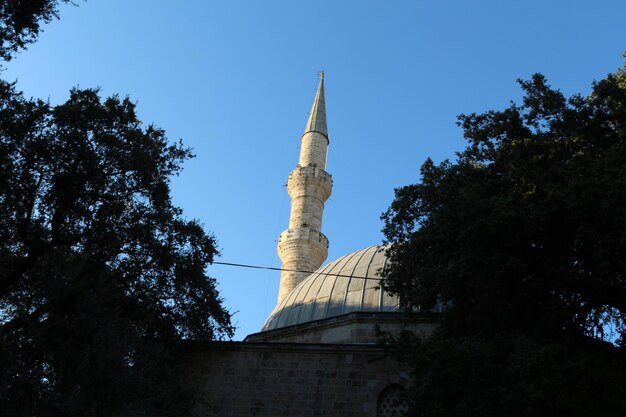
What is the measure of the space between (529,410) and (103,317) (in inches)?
222

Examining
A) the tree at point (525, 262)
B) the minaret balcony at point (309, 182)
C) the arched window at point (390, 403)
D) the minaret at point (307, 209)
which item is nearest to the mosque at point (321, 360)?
the arched window at point (390, 403)

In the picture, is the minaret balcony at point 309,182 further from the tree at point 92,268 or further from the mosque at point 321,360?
the tree at point 92,268

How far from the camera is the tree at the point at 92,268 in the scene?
886cm

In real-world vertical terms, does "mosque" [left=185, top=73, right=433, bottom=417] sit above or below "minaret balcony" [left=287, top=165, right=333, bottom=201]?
below

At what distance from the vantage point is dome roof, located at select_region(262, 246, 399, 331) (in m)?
14.4

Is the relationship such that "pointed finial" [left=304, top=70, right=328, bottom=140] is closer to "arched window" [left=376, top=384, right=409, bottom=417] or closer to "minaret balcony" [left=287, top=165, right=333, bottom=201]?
"minaret balcony" [left=287, top=165, right=333, bottom=201]

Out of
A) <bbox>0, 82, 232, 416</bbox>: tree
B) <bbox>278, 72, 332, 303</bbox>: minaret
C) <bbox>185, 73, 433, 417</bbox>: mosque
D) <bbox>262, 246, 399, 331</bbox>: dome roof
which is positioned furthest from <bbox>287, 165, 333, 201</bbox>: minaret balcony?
<bbox>0, 82, 232, 416</bbox>: tree

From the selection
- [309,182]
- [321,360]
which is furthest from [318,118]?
[321,360]

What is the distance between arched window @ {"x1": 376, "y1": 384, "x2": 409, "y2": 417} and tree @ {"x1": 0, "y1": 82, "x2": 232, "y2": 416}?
325 cm

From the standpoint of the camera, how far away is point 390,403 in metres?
11.8

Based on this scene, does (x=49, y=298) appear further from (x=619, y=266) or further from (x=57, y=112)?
(x=619, y=266)

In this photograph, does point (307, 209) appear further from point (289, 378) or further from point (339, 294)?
point (289, 378)

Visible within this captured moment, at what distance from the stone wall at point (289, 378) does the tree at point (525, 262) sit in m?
1.45

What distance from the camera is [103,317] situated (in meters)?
9.64
